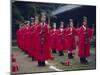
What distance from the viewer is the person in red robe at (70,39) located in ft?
10.9

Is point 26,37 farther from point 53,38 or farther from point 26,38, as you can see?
point 53,38

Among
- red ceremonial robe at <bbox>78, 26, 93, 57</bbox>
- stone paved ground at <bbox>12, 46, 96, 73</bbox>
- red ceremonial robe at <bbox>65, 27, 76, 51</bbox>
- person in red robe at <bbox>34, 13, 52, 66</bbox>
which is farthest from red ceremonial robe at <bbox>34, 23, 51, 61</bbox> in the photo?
red ceremonial robe at <bbox>78, 26, 93, 57</bbox>

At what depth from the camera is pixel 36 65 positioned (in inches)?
123

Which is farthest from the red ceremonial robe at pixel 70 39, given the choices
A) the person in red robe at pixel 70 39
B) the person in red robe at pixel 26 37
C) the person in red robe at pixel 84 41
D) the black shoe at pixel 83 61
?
the person in red robe at pixel 26 37

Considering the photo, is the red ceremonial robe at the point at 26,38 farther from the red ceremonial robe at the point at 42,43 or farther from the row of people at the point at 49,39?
the red ceremonial robe at the point at 42,43

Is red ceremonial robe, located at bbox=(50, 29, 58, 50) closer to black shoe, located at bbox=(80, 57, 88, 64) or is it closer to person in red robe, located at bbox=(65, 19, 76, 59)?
person in red robe, located at bbox=(65, 19, 76, 59)

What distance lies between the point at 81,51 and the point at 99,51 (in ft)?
1.12

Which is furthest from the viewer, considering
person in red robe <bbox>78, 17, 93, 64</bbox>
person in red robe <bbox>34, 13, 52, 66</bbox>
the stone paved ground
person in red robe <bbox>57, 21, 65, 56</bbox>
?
person in red robe <bbox>78, 17, 93, 64</bbox>

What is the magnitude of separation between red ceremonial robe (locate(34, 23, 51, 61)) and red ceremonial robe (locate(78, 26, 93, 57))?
0.53 metres

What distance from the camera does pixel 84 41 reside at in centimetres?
341

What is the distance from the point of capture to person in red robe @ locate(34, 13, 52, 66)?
10.3 ft

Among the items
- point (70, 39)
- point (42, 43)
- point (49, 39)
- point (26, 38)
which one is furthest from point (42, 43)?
point (70, 39)

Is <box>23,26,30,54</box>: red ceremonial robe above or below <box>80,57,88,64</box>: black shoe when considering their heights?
above

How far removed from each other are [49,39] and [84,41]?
0.59 metres
